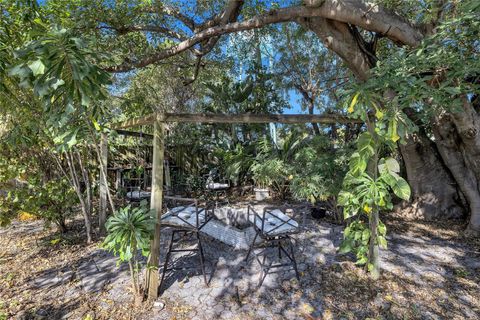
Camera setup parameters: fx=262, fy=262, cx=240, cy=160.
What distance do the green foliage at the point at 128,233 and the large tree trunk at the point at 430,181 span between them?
433cm

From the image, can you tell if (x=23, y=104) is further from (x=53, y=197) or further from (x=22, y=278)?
(x=22, y=278)

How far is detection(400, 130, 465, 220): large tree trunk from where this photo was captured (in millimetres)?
4402

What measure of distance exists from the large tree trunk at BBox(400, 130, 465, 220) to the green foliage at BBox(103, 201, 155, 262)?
4.33 meters

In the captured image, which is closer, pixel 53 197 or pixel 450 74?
pixel 450 74

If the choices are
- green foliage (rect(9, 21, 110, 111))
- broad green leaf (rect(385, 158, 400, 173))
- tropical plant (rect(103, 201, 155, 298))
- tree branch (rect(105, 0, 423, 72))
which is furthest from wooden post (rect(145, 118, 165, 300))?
→ tree branch (rect(105, 0, 423, 72))

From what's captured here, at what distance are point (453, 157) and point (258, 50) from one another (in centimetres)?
513

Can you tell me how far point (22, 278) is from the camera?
8.83ft

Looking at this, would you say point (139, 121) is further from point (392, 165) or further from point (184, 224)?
point (392, 165)

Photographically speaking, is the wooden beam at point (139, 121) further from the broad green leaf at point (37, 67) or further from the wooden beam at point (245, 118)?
the broad green leaf at point (37, 67)

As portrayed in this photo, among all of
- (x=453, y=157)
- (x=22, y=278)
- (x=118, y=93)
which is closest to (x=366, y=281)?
(x=453, y=157)

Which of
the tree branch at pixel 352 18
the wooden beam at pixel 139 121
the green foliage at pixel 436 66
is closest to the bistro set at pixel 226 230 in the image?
the wooden beam at pixel 139 121

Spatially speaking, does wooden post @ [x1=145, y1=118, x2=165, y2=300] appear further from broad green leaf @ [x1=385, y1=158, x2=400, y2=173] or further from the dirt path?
broad green leaf @ [x1=385, y1=158, x2=400, y2=173]

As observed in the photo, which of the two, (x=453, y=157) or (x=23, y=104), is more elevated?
(x=23, y=104)

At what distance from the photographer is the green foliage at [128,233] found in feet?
6.29
